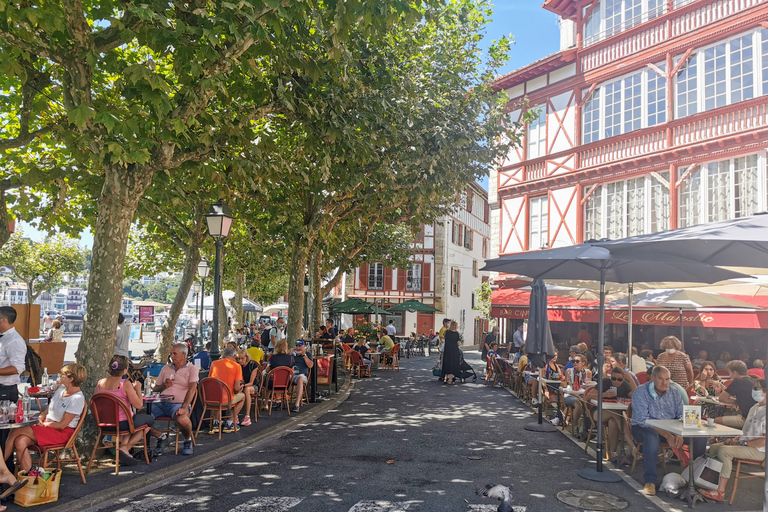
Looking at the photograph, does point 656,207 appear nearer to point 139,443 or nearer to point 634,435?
point 634,435

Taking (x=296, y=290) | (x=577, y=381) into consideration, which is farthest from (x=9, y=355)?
(x=296, y=290)

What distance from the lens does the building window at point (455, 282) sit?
43.6m

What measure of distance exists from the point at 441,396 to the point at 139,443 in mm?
8262

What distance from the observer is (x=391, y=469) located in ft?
23.4

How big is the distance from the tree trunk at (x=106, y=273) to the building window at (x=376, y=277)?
1384 inches

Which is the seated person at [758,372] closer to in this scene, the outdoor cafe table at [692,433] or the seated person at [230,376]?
the outdoor cafe table at [692,433]

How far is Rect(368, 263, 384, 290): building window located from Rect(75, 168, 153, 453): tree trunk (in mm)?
35151

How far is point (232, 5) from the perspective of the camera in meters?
6.46

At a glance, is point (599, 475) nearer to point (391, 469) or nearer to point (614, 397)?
point (614, 397)

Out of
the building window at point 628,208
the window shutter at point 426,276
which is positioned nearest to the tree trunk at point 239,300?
the window shutter at point 426,276

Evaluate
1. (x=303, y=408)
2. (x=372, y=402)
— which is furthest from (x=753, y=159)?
(x=303, y=408)

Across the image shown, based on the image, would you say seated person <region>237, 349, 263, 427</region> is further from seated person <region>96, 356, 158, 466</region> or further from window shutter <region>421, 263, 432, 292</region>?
window shutter <region>421, 263, 432, 292</region>

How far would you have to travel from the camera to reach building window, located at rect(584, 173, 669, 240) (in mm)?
17766

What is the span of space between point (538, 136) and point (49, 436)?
1900 cm
